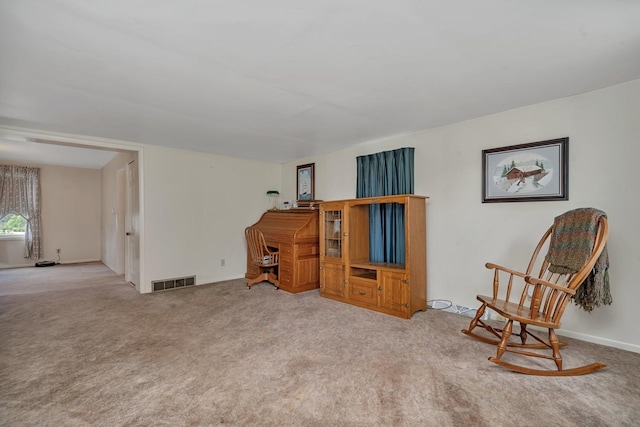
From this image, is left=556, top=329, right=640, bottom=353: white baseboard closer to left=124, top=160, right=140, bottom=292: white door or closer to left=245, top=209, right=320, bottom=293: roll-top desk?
left=245, top=209, right=320, bottom=293: roll-top desk

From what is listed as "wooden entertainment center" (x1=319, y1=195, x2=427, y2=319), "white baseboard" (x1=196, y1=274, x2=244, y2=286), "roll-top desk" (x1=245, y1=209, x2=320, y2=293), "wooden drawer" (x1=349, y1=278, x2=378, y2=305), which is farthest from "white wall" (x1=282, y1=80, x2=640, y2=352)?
"white baseboard" (x1=196, y1=274, x2=244, y2=286)

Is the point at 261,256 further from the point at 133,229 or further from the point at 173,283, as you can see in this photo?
the point at 133,229

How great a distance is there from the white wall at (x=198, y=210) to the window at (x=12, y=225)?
16.0 feet

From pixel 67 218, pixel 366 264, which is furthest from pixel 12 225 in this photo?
pixel 366 264

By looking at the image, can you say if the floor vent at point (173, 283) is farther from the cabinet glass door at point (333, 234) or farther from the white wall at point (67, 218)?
the white wall at point (67, 218)

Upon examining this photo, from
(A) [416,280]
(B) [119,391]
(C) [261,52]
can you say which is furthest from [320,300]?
(C) [261,52]

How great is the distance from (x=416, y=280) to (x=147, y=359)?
277cm

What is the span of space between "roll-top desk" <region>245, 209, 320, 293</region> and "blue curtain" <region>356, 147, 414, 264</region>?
95 cm

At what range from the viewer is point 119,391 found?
6.40 feet

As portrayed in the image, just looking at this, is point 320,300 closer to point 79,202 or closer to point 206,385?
point 206,385

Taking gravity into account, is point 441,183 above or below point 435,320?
above

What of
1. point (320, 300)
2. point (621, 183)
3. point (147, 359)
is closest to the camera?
point (147, 359)

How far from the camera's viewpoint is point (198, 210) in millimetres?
5090

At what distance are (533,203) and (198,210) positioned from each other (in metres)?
4.74
